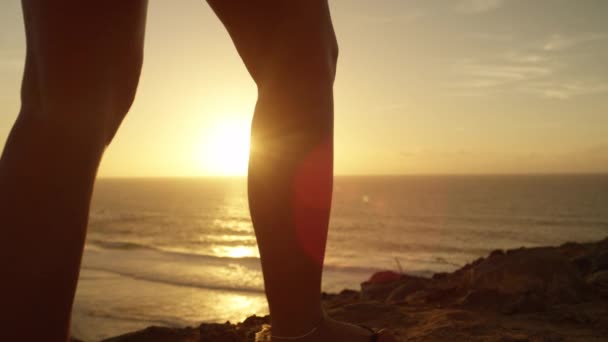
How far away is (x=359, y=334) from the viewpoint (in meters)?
1.19

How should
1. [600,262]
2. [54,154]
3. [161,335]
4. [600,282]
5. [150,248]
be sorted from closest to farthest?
[54,154]
[161,335]
[600,282]
[600,262]
[150,248]

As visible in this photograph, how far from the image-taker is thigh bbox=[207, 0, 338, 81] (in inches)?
41.8

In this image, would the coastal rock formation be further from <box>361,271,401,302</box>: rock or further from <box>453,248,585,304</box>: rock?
<box>361,271,401,302</box>: rock

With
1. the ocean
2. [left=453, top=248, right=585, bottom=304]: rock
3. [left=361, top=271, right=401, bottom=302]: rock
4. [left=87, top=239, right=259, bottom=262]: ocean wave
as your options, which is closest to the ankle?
[left=453, top=248, right=585, bottom=304]: rock

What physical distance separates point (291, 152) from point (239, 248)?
30.0 m

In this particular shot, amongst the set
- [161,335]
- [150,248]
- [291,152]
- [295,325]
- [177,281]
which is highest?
[150,248]

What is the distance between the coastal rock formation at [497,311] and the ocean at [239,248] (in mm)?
4601

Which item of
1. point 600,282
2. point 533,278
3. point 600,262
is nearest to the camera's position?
point 533,278

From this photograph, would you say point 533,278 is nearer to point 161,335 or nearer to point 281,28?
point 161,335

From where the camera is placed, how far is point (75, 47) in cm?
84

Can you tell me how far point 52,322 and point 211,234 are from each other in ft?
128

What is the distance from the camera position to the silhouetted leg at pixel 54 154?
77 cm

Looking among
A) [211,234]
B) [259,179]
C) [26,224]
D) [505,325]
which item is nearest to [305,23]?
[259,179]

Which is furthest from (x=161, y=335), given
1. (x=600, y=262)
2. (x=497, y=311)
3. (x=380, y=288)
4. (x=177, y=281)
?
(x=177, y=281)
